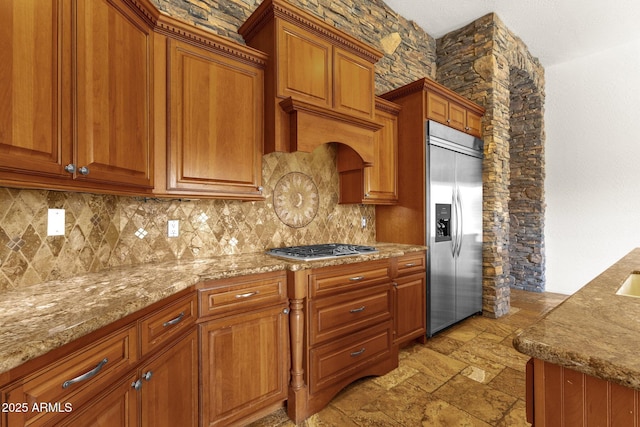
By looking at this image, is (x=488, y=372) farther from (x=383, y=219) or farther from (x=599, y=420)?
(x=599, y=420)

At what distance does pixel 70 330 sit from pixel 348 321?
1.59m

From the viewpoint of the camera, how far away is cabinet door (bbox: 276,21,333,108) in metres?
2.04

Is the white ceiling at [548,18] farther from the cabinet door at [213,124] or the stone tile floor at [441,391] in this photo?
the stone tile floor at [441,391]

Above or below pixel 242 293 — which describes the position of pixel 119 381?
below

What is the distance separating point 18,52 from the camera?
40.3 inches

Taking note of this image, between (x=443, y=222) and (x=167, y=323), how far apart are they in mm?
2618

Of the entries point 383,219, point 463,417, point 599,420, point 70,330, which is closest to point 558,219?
point 383,219

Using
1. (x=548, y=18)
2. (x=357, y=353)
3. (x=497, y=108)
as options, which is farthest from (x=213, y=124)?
(x=548, y=18)

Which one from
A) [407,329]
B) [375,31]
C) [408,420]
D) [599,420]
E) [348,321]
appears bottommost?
[408,420]

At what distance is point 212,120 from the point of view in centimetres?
188

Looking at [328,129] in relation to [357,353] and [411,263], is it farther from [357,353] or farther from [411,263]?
[357,353]

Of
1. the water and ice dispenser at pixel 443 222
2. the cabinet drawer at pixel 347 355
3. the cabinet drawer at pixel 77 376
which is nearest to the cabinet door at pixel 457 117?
the water and ice dispenser at pixel 443 222

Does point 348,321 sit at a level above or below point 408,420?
above

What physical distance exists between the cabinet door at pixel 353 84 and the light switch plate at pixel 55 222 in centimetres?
182
